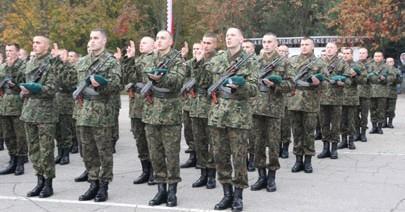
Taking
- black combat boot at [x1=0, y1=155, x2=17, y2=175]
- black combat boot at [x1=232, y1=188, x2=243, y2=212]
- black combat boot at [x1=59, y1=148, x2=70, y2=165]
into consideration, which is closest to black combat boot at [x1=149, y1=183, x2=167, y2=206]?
black combat boot at [x1=232, y1=188, x2=243, y2=212]

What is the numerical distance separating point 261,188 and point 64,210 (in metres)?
2.65

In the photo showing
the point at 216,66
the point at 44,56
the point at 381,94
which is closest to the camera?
the point at 216,66

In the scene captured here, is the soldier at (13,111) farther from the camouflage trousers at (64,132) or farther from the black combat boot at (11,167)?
the camouflage trousers at (64,132)

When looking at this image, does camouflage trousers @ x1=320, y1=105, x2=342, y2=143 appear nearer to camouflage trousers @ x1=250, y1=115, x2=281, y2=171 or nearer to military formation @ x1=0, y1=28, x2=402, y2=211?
military formation @ x1=0, y1=28, x2=402, y2=211

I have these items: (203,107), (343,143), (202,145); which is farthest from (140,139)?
(343,143)

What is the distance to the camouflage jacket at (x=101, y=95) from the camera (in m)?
6.77

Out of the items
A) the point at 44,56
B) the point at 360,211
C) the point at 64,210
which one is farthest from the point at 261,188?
the point at 44,56

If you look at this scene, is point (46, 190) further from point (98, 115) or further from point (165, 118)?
point (165, 118)

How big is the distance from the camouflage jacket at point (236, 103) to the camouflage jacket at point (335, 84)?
11.4 feet

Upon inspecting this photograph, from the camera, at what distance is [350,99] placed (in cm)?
1080

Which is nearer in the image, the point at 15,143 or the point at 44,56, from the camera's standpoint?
the point at 44,56

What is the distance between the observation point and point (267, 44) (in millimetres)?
7922

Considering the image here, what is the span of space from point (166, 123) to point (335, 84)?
437 cm

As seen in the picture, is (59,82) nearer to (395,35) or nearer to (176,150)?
(176,150)
